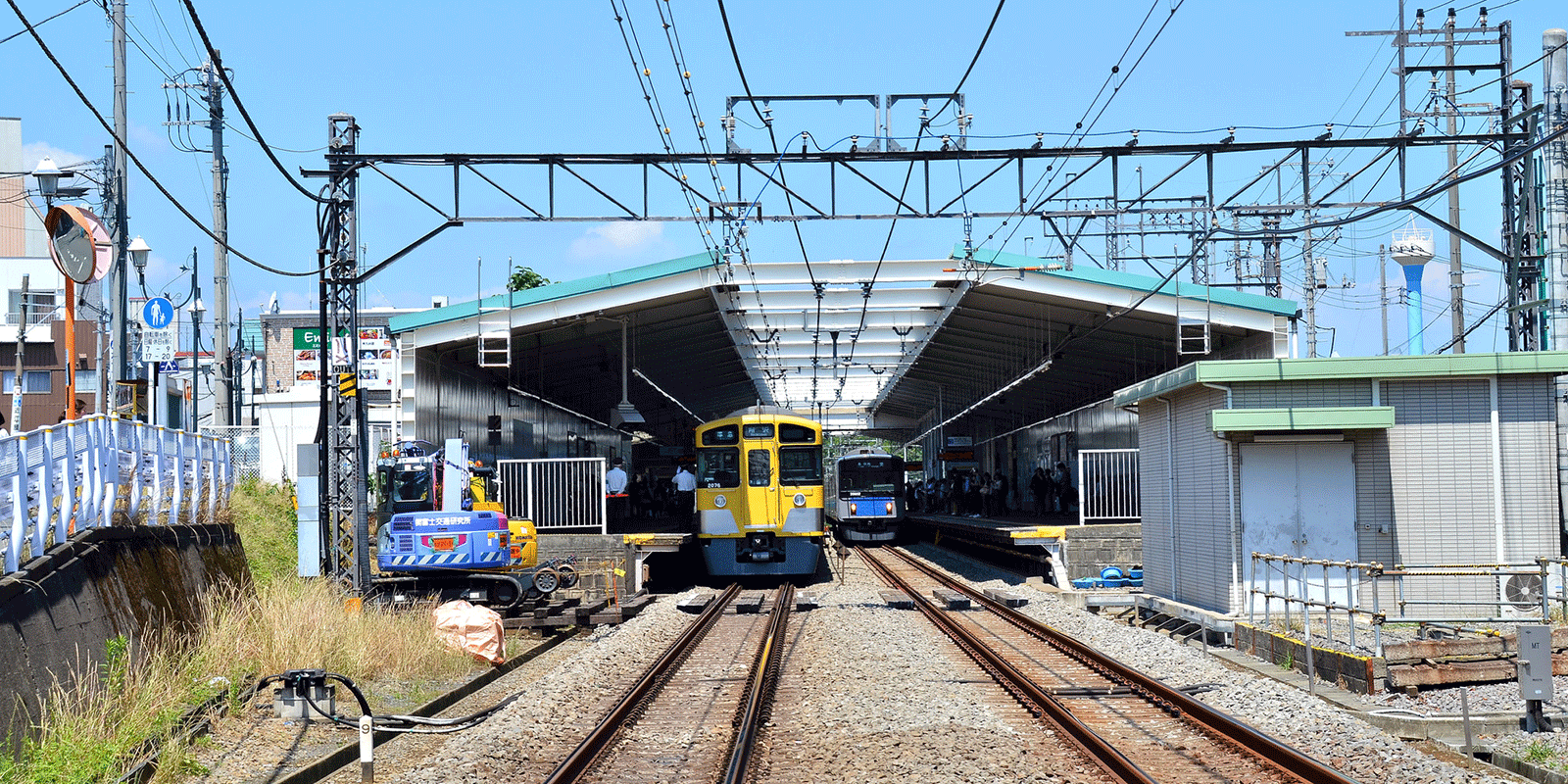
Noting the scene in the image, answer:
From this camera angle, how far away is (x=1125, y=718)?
9.59m

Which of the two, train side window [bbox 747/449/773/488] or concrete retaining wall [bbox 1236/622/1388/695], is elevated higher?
train side window [bbox 747/449/773/488]

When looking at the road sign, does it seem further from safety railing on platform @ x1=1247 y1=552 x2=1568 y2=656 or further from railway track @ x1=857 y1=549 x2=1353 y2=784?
safety railing on platform @ x1=1247 y1=552 x2=1568 y2=656

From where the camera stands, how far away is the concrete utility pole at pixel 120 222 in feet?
58.0

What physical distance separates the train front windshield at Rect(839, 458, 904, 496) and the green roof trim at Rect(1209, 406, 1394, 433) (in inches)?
874

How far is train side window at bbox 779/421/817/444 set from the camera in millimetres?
23297

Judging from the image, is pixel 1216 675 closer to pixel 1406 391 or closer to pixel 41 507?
pixel 1406 391

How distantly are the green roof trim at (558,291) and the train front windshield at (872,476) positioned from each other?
47.0ft

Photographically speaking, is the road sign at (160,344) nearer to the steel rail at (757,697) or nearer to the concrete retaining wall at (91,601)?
the concrete retaining wall at (91,601)

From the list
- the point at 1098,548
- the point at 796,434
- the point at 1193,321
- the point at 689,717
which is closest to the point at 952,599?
the point at 1098,548

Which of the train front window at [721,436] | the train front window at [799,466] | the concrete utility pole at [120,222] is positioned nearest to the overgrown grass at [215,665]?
the concrete utility pole at [120,222]

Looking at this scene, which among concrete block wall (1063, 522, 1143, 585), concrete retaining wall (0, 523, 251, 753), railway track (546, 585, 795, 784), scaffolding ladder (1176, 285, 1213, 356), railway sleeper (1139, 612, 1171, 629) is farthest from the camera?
scaffolding ladder (1176, 285, 1213, 356)

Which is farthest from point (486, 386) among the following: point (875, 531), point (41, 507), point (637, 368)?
point (41, 507)

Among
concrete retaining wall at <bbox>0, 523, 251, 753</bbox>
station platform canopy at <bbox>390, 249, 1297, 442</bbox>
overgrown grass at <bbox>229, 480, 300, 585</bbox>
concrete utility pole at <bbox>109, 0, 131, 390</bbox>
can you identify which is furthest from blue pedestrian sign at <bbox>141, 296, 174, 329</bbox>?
concrete retaining wall at <bbox>0, 523, 251, 753</bbox>

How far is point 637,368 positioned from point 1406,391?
20.7 m
